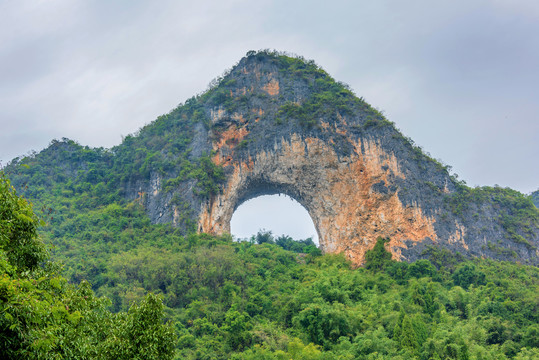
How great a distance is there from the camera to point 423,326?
55.1ft

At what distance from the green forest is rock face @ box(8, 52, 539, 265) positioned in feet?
3.82

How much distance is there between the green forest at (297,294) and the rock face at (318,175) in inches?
45.8

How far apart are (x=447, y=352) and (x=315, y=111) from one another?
15256mm

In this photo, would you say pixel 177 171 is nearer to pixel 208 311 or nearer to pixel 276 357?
pixel 208 311

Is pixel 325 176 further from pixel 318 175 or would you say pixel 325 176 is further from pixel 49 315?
pixel 49 315

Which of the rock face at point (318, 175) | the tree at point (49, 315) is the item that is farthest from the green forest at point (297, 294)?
the tree at point (49, 315)

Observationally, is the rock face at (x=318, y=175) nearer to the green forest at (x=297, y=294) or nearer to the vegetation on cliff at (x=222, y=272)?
the vegetation on cliff at (x=222, y=272)

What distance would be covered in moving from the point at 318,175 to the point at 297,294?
328 inches

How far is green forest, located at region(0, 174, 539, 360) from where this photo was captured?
644 inches

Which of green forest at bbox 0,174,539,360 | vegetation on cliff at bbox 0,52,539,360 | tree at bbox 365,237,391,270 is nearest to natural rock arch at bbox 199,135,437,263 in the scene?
tree at bbox 365,237,391,270

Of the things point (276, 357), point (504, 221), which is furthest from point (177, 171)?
point (504, 221)

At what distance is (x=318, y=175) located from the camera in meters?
26.7

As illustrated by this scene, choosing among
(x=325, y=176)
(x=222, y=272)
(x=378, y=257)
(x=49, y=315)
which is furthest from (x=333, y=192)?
(x=49, y=315)

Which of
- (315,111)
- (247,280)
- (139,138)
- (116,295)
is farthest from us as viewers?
(139,138)
